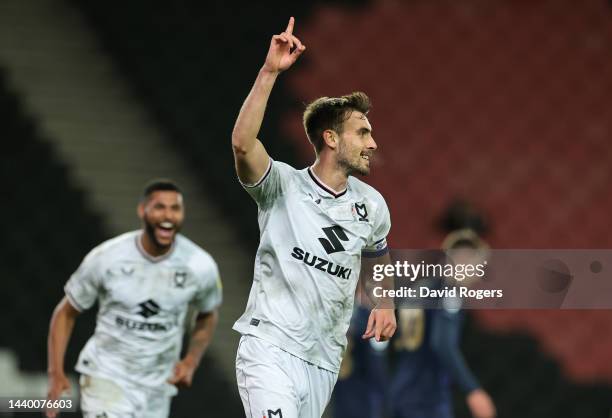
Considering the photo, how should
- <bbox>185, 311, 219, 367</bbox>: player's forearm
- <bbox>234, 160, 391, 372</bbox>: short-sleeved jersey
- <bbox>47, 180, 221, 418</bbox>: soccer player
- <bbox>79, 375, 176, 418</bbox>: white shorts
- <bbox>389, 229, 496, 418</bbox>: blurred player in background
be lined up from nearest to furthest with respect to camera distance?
<bbox>234, 160, 391, 372</bbox>: short-sleeved jersey < <bbox>79, 375, 176, 418</bbox>: white shorts < <bbox>47, 180, 221, 418</bbox>: soccer player < <bbox>185, 311, 219, 367</bbox>: player's forearm < <bbox>389, 229, 496, 418</bbox>: blurred player in background

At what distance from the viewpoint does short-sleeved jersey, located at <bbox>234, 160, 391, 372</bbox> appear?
4.07 meters

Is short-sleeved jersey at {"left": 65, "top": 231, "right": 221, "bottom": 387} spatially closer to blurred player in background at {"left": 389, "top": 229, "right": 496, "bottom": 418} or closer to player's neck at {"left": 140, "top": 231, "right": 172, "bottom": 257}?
player's neck at {"left": 140, "top": 231, "right": 172, "bottom": 257}

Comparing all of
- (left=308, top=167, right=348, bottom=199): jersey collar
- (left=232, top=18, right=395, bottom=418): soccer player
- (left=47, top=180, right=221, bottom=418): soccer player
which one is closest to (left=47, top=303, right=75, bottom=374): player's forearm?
(left=47, top=180, right=221, bottom=418): soccer player

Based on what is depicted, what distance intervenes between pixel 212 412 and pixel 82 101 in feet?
8.42

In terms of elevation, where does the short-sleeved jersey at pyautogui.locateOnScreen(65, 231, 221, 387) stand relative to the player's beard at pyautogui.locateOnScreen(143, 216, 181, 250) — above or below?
below

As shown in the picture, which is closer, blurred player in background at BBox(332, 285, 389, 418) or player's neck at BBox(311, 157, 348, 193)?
player's neck at BBox(311, 157, 348, 193)

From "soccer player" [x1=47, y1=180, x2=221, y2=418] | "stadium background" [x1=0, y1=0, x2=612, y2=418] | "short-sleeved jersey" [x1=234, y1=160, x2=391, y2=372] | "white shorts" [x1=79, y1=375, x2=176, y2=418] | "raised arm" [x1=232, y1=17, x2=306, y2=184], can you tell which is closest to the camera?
"raised arm" [x1=232, y1=17, x2=306, y2=184]

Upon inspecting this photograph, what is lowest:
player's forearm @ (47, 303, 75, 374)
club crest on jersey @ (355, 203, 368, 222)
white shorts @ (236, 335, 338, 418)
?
white shorts @ (236, 335, 338, 418)

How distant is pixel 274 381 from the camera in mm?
3955

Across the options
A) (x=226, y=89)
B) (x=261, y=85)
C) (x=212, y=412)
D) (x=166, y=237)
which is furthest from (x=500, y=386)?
(x=261, y=85)

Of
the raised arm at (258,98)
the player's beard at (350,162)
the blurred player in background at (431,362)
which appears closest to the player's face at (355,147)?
the player's beard at (350,162)

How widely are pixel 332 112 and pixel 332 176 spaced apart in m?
0.25

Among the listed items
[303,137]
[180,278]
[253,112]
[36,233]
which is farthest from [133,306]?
[303,137]

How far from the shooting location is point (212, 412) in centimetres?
771
